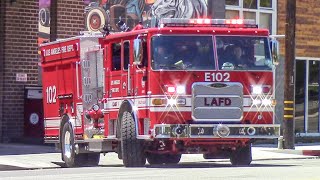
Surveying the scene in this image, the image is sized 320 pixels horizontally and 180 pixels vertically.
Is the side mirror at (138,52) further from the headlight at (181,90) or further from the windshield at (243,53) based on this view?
the windshield at (243,53)

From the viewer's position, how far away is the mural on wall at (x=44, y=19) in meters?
27.1

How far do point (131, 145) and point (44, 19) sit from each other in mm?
9406

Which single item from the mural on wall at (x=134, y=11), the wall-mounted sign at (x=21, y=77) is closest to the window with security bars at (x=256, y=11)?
the mural on wall at (x=134, y=11)

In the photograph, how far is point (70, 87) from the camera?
69.1 feet

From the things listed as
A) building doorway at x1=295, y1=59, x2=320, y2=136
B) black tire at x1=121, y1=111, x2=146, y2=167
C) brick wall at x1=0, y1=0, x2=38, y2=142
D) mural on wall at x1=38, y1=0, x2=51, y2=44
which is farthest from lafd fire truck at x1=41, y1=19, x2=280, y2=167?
building doorway at x1=295, y1=59, x2=320, y2=136

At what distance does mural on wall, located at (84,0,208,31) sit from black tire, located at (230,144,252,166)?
26.1 ft

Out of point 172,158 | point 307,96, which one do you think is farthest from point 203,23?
point 307,96

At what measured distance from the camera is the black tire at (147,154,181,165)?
21.0 meters

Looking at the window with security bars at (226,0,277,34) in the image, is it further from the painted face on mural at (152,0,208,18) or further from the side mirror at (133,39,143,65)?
the side mirror at (133,39,143,65)

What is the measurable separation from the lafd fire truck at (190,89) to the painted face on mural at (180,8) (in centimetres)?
829

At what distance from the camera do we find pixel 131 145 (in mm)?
18781

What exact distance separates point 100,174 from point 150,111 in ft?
6.24

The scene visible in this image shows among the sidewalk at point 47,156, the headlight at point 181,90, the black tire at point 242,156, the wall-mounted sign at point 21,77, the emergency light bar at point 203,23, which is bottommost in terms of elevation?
the sidewalk at point 47,156

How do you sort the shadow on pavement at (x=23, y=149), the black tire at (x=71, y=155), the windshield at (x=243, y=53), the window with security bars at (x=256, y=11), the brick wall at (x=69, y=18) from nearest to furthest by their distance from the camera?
the windshield at (x=243, y=53) → the black tire at (x=71, y=155) → the shadow on pavement at (x=23, y=149) → the brick wall at (x=69, y=18) → the window with security bars at (x=256, y=11)
